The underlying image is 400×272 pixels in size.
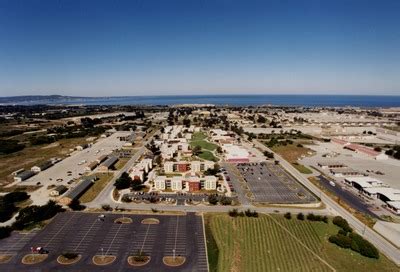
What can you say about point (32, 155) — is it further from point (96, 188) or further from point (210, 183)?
point (210, 183)

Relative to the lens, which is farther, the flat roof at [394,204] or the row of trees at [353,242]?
the flat roof at [394,204]

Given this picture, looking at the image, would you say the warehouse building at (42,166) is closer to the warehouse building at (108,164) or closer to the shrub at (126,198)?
the warehouse building at (108,164)

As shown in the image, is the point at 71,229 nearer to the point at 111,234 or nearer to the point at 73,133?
the point at 111,234

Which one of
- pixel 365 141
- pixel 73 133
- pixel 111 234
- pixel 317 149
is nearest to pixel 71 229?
pixel 111 234

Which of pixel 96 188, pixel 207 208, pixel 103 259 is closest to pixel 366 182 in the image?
pixel 207 208

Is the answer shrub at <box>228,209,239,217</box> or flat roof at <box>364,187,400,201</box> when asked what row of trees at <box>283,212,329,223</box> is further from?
flat roof at <box>364,187,400,201</box>

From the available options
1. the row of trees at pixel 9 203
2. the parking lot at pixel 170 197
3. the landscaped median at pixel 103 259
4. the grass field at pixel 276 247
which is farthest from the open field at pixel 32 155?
the grass field at pixel 276 247
